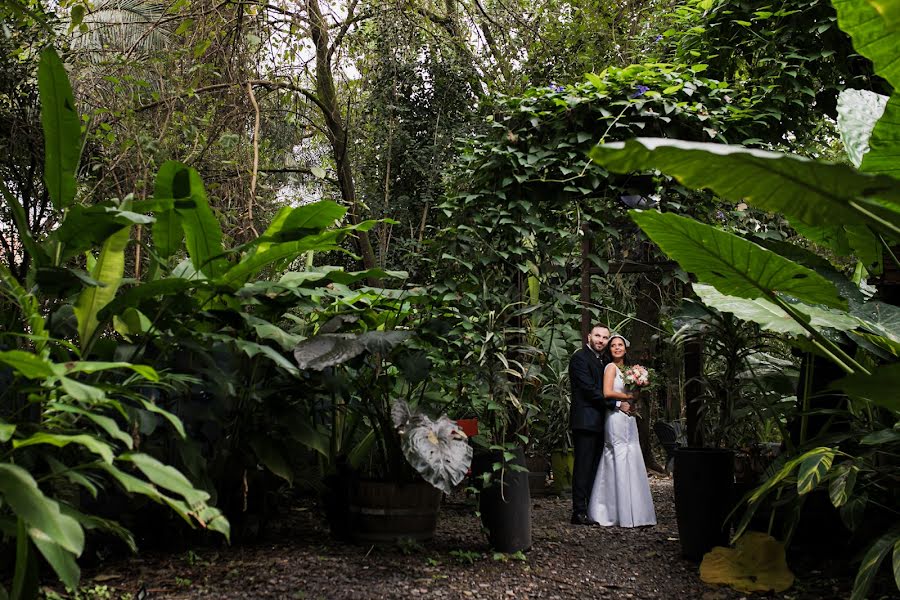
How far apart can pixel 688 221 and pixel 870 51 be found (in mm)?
633

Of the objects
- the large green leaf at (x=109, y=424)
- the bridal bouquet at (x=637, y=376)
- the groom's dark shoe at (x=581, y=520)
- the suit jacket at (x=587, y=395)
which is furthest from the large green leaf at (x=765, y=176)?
the groom's dark shoe at (x=581, y=520)

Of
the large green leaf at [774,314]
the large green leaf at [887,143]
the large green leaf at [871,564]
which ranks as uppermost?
the large green leaf at [887,143]

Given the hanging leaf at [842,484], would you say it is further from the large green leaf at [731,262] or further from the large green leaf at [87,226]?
the large green leaf at [87,226]

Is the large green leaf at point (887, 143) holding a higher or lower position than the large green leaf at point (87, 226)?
higher

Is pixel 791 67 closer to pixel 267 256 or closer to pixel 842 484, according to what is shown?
pixel 842 484

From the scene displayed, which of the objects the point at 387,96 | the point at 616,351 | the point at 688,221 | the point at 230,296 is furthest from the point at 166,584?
the point at 387,96

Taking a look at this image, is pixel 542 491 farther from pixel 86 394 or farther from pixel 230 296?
pixel 86 394

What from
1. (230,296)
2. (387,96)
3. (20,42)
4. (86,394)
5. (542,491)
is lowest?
(542,491)

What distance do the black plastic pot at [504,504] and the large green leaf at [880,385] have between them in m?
1.77

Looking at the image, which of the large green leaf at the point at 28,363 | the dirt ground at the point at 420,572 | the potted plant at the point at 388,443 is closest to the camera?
the large green leaf at the point at 28,363

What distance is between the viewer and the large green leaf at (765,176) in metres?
1.33

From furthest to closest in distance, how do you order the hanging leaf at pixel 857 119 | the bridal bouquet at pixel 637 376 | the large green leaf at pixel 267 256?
the bridal bouquet at pixel 637 376 < the large green leaf at pixel 267 256 < the hanging leaf at pixel 857 119

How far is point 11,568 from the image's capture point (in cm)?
284

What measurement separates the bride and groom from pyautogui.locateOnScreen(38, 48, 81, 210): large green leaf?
11.5 feet
